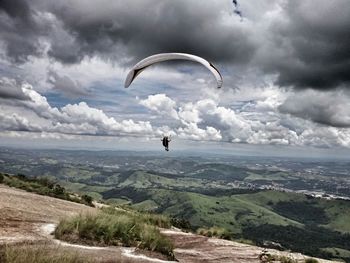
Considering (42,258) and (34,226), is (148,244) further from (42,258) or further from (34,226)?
(42,258)

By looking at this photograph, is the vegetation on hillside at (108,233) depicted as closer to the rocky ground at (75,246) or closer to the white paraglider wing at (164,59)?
the rocky ground at (75,246)

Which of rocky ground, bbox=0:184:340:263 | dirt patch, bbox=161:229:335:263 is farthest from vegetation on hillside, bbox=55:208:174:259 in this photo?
dirt patch, bbox=161:229:335:263

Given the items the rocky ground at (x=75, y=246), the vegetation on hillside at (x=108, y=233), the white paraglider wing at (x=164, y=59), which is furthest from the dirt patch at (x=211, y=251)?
the white paraglider wing at (x=164, y=59)

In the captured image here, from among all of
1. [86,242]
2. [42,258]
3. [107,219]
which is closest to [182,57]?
[107,219]

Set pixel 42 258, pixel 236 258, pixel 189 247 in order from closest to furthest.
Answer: pixel 42 258, pixel 236 258, pixel 189 247

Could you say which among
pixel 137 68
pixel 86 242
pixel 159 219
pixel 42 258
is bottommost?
pixel 159 219

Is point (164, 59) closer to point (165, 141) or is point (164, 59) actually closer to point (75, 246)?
point (165, 141)

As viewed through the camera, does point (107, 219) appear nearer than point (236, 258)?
Yes

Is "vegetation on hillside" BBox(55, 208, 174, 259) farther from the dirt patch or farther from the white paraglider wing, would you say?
the white paraglider wing

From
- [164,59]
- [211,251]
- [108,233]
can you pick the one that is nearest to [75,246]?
[108,233]
